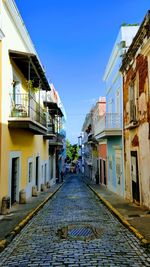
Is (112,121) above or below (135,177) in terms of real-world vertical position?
above

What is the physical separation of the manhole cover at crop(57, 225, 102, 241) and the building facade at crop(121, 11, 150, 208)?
11.3 ft

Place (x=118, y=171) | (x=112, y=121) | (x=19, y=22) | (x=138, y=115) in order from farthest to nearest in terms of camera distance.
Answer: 1. (x=118, y=171)
2. (x=112, y=121)
3. (x=19, y=22)
4. (x=138, y=115)

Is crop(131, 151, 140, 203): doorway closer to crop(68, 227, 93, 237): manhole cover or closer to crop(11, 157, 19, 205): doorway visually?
crop(68, 227, 93, 237): manhole cover

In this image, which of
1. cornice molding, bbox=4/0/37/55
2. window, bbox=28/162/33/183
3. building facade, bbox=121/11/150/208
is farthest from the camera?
window, bbox=28/162/33/183

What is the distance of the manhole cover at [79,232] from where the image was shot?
6762mm

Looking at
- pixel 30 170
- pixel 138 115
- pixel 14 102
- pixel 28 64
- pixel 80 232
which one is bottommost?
pixel 80 232

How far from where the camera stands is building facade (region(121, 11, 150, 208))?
10.2 m

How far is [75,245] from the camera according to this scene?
6.09 m

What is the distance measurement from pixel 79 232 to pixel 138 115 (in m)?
5.87

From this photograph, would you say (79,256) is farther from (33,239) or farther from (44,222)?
(44,222)

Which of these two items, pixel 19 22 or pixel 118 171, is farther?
pixel 118 171

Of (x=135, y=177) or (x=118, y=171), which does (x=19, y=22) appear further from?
(x=118, y=171)

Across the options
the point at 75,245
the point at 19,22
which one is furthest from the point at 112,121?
the point at 75,245

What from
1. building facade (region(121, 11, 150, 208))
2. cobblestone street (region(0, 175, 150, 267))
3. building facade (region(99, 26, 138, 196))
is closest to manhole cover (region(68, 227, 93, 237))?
cobblestone street (region(0, 175, 150, 267))
